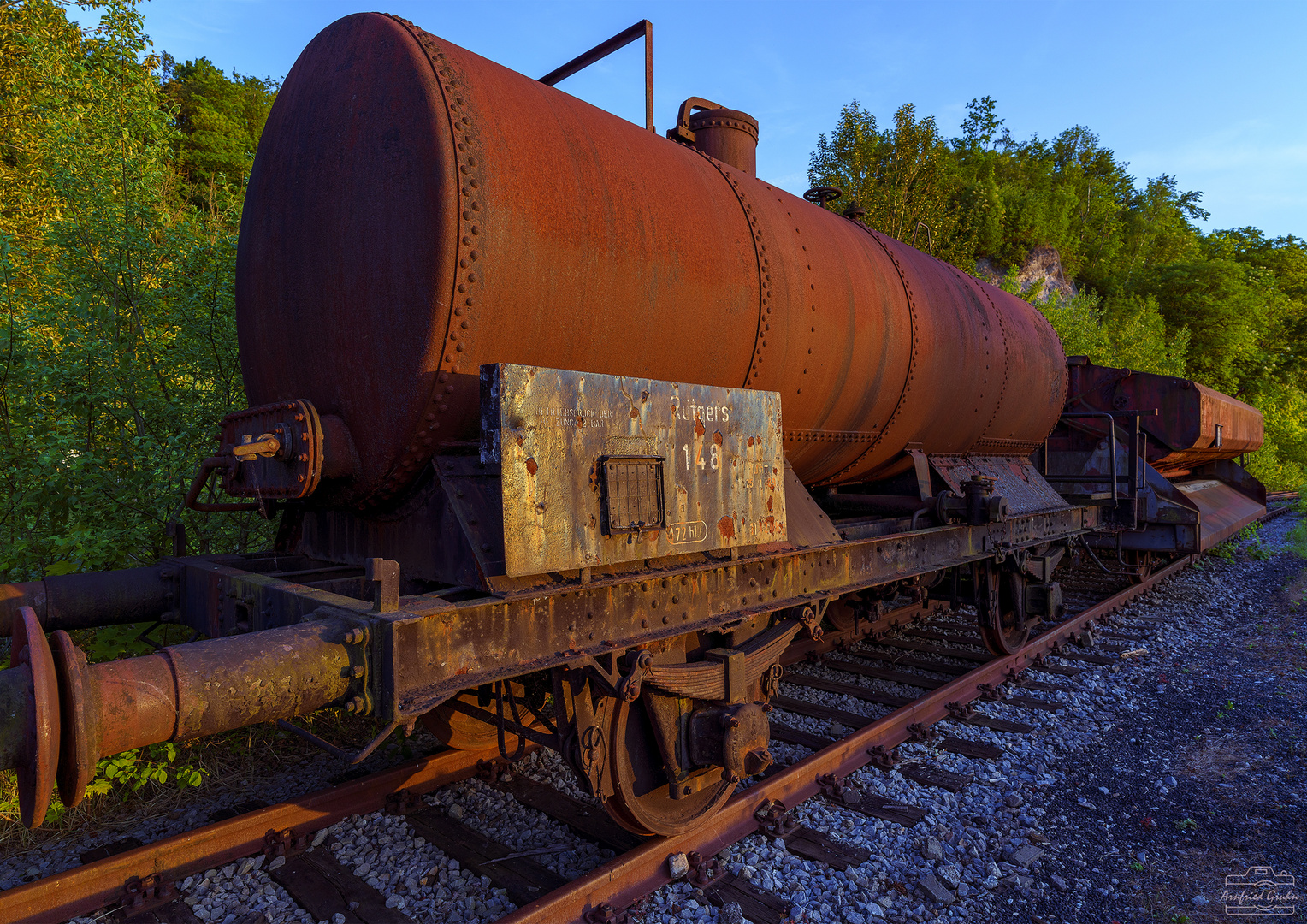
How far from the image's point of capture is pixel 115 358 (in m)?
5.33

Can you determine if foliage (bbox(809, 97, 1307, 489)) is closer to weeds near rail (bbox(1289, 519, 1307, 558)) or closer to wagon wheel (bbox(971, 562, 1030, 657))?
weeds near rail (bbox(1289, 519, 1307, 558))

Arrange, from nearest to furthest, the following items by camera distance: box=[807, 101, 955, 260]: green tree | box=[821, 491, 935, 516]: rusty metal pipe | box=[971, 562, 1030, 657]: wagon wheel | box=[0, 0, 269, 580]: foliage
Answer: box=[0, 0, 269, 580]: foliage
box=[821, 491, 935, 516]: rusty metal pipe
box=[971, 562, 1030, 657]: wagon wheel
box=[807, 101, 955, 260]: green tree

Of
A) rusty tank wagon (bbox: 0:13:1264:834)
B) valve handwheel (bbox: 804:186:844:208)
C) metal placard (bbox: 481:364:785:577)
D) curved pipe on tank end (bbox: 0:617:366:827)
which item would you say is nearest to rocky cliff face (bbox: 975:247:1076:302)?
valve handwheel (bbox: 804:186:844:208)

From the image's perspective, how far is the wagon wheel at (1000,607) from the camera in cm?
629

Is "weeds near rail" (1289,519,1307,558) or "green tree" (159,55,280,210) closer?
"weeds near rail" (1289,519,1307,558)

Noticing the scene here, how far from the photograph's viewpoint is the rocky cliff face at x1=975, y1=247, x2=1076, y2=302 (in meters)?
32.1

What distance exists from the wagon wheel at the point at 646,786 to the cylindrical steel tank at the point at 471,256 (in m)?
1.50

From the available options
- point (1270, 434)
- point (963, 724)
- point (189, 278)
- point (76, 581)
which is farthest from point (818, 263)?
point (1270, 434)

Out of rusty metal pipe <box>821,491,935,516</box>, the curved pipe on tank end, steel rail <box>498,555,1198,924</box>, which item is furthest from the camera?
rusty metal pipe <box>821,491,935,516</box>

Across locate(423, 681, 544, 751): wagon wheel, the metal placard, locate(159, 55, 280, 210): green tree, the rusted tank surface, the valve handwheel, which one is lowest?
locate(423, 681, 544, 751): wagon wheel

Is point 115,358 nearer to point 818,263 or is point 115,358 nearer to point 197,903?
point 197,903

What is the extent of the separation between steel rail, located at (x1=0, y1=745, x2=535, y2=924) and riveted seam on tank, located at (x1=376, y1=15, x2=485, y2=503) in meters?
2.20

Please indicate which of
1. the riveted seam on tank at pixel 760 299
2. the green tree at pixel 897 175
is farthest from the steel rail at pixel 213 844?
the green tree at pixel 897 175

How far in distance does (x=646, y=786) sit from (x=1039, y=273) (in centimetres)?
3731
